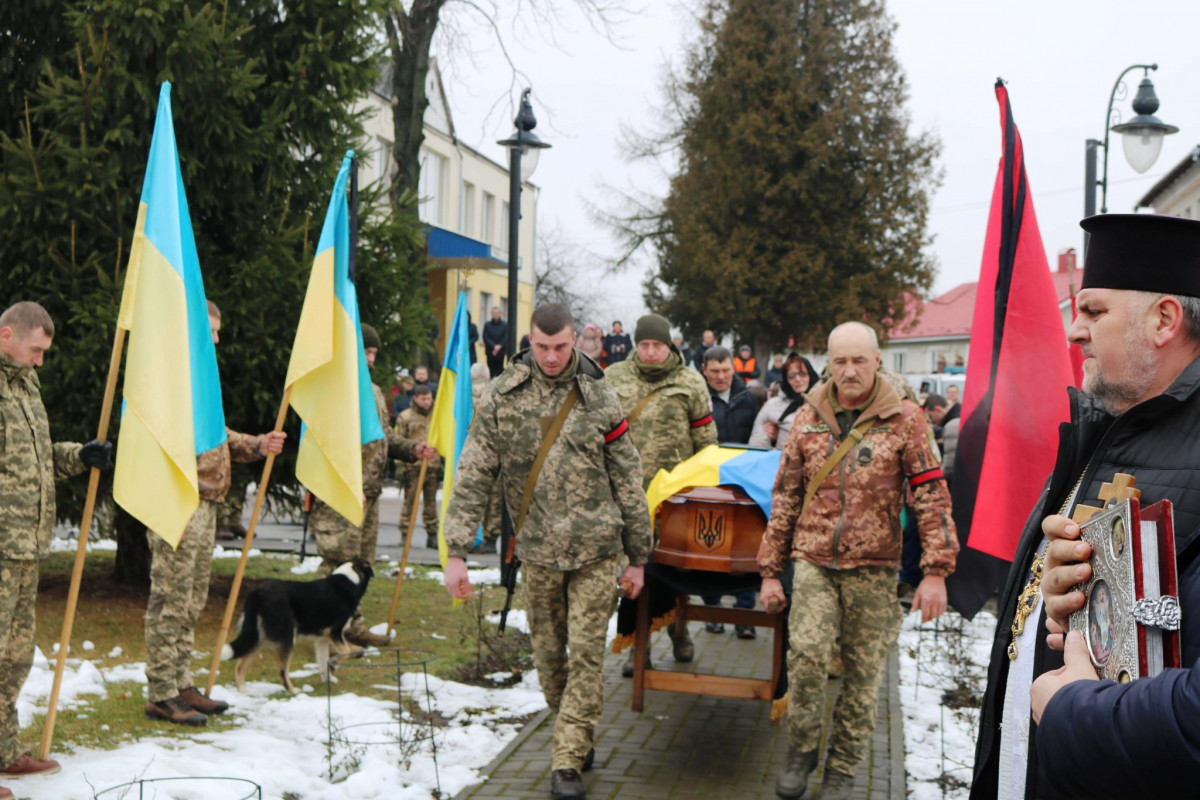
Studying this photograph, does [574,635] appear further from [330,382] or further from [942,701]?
[942,701]

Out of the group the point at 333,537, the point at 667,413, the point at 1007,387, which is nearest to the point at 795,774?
the point at 1007,387

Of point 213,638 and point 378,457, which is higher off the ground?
point 378,457

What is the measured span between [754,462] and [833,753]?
176 cm

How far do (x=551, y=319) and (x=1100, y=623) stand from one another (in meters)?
4.18

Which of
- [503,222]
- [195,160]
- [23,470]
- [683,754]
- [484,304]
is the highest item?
[503,222]

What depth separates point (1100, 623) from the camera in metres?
1.84

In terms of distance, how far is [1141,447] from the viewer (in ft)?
7.21

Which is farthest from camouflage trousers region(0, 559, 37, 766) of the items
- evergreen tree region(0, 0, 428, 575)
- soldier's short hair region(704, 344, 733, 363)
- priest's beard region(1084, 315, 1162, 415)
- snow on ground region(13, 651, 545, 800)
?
soldier's short hair region(704, 344, 733, 363)

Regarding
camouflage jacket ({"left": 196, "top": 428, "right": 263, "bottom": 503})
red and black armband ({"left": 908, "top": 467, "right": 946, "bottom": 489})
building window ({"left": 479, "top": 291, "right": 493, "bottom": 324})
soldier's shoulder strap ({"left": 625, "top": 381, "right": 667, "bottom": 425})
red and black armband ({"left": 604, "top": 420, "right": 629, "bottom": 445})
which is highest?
building window ({"left": 479, "top": 291, "right": 493, "bottom": 324})

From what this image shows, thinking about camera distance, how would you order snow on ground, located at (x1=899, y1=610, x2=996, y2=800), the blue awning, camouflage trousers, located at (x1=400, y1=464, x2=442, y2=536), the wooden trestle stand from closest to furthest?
snow on ground, located at (x1=899, y1=610, x2=996, y2=800)
the wooden trestle stand
camouflage trousers, located at (x1=400, y1=464, x2=442, y2=536)
the blue awning

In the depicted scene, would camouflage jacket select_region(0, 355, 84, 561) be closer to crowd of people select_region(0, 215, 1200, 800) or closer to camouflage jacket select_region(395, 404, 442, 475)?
crowd of people select_region(0, 215, 1200, 800)

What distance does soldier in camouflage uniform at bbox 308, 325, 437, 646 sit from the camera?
27.9ft

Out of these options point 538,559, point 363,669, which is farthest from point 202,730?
point 538,559

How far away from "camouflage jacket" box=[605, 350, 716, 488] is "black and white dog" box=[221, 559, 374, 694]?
226cm
